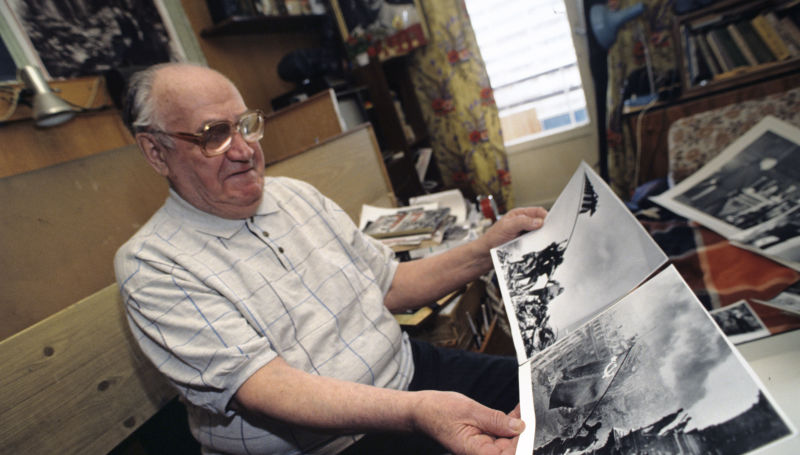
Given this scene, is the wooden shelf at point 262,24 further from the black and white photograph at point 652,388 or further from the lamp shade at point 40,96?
the black and white photograph at point 652,388

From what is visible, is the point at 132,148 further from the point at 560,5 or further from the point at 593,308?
the point at 560,5

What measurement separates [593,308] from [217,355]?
0.62 metres

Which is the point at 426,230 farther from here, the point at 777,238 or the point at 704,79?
the point at 704,79

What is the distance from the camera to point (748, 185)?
1.13 metres

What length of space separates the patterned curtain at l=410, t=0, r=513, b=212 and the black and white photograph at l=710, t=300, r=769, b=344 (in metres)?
2.25

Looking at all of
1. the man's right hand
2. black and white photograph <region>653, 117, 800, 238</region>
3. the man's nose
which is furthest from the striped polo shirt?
black and white photograph <region>653, 117, 800, 238</region>

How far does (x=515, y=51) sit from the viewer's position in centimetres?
302

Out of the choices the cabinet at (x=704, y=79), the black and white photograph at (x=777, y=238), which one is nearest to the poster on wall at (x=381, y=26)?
the cabinet at (x=704, y=79)

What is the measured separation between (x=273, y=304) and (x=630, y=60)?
2871 millimetres

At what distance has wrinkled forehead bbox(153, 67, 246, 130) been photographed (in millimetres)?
789

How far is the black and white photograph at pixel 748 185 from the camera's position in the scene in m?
1.04

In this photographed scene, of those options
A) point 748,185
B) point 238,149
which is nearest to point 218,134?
point 238,149

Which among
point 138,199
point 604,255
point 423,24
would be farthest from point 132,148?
point 423,24

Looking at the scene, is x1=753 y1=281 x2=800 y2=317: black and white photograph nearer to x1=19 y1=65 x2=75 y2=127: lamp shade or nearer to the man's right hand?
the man's right hand
